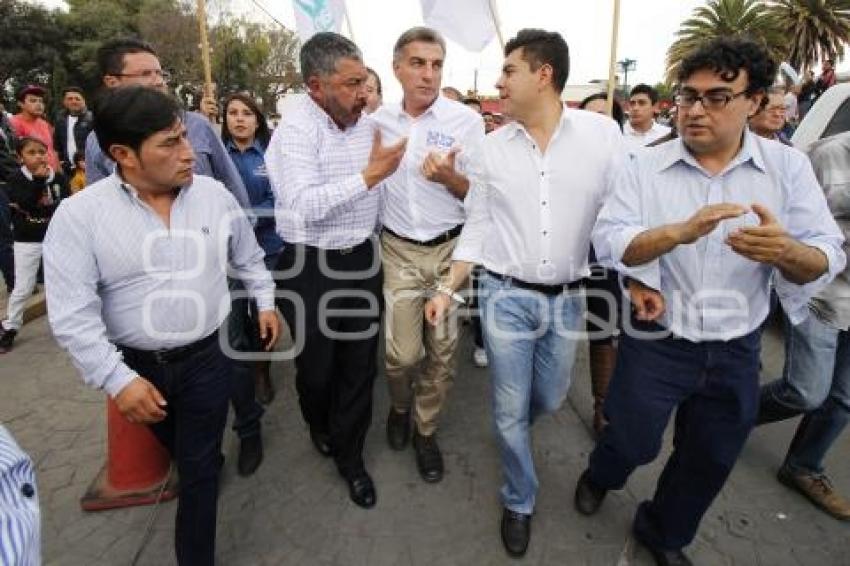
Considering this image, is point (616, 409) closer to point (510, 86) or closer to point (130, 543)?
point (510, 86)

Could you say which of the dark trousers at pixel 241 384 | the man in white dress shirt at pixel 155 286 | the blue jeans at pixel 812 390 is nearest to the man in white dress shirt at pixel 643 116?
the blue jeans at pixel 812 390

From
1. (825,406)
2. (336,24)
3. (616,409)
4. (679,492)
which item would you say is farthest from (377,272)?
(336,24)

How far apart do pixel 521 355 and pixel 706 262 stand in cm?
84

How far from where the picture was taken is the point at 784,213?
191 centimetres

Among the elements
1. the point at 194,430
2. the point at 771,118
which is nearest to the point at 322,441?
the point at 194,430

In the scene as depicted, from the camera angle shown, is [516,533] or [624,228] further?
[516,533]

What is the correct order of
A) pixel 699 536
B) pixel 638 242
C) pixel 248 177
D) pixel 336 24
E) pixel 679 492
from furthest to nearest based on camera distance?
pixel 336 24, pixel 248 177, pixel 699 536, pixel 679 492, pixel 638 242

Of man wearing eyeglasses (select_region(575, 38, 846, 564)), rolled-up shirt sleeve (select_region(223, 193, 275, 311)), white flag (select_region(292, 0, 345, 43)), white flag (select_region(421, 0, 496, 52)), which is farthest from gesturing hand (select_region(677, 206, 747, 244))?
white flag (select_region(292, 0, 345, 43))

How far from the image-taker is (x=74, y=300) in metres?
1.80

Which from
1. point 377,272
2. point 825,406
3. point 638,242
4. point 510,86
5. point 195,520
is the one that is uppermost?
point 510,86

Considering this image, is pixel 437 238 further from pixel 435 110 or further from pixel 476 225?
pixel 435 110

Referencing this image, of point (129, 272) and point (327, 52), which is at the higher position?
point (327, 52)

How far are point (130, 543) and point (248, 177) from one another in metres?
2.35

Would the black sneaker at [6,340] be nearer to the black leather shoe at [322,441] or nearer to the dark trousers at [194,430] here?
the black leather shoe at [322,441]
